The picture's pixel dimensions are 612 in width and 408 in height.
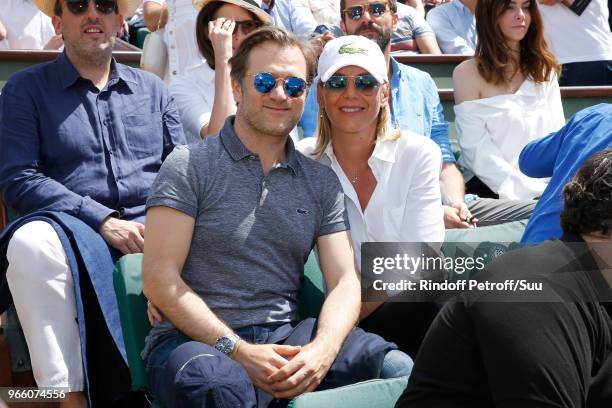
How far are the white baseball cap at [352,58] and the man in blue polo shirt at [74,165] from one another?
30.9 inches

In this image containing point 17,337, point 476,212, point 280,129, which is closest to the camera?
point 280,129

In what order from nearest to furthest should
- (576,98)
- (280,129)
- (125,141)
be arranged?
1. (280,129)
2. (125,141)
3. (576,98)

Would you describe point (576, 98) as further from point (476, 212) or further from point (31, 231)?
point (31, 231)

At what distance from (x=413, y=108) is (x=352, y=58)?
1163 millimetres

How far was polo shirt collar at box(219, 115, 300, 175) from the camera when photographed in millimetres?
3309

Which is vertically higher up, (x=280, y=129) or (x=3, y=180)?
(x=280, y=129)

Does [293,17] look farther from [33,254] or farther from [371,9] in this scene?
[33,254]

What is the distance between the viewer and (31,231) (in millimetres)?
3557

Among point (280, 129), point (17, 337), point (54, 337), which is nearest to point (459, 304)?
point (280, 129)

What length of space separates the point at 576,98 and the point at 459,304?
12.6ft

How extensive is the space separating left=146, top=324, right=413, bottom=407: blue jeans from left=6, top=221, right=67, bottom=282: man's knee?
648 mm

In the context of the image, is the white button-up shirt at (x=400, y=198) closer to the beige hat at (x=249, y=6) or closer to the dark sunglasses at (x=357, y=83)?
the dark sunglasses at (x=357, y=83)

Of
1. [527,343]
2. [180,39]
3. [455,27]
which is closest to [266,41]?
[527,343]

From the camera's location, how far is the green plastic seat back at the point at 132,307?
10.5 ft
